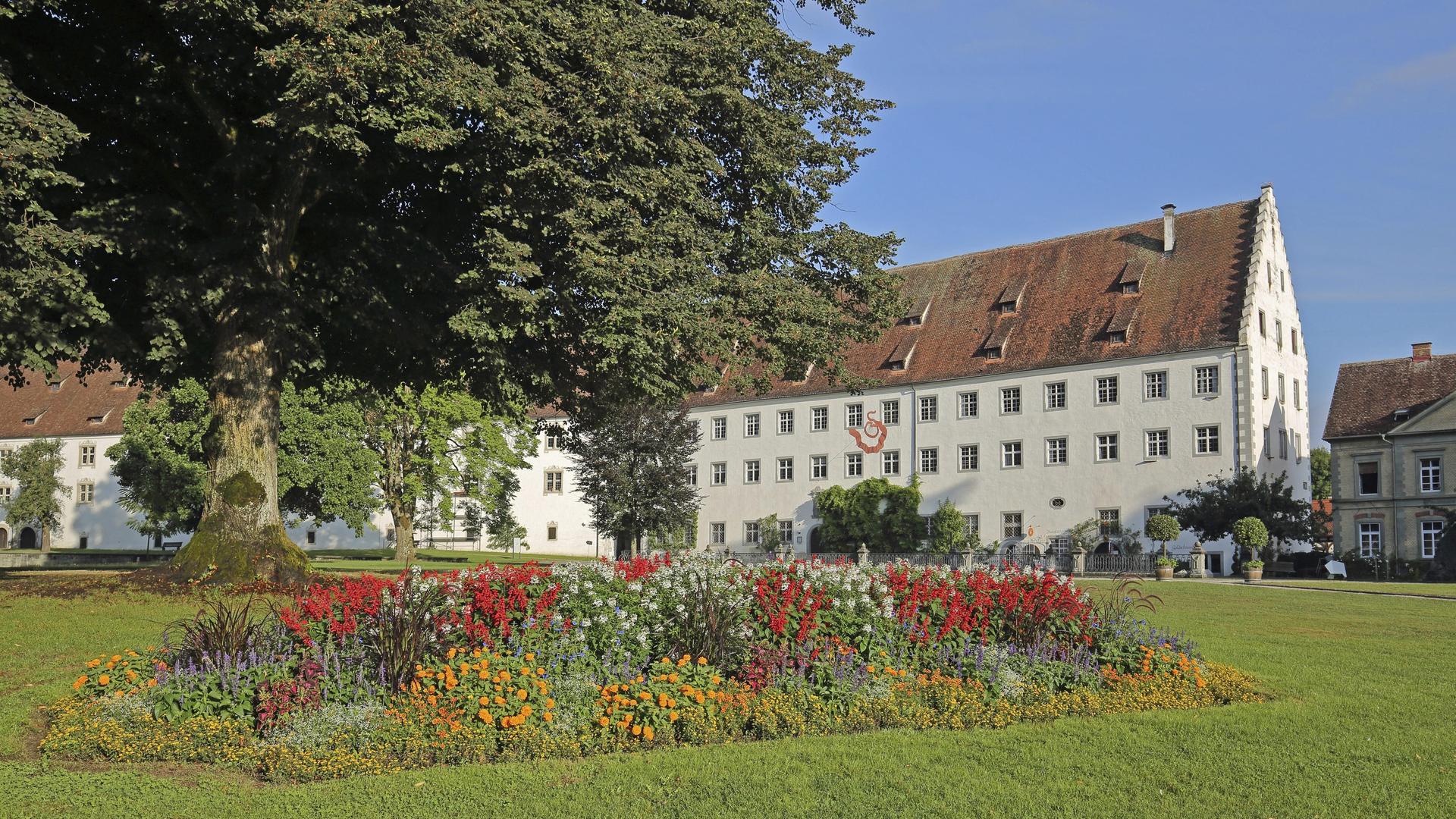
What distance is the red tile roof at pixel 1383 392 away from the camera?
56438 mm

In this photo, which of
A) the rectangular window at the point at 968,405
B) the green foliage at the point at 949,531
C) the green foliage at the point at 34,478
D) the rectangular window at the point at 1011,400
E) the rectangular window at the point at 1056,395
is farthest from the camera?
the green foliage at the point at 34,478

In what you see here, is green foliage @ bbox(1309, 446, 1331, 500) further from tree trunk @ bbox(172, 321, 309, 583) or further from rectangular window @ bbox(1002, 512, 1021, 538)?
tree trunk @ bbox(172, 321, 309, 583)

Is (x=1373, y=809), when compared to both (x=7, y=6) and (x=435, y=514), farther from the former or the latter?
(x=435, y=514)

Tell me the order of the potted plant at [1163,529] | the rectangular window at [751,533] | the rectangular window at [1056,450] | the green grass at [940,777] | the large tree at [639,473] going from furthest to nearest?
the rectangular window at [751,533]
the rectangular window at [1056,450]
the large tree at [639,473]
the potted plant at [1163,529]
the green grass at [940,777]

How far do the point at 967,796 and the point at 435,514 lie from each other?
214ft

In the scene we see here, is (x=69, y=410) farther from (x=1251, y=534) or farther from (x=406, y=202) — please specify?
(x=1251, y=534)

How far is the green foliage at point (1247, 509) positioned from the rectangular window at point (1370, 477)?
7.76m

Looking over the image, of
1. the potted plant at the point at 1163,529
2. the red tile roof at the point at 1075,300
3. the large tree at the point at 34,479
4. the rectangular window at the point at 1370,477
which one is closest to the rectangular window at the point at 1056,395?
the red tile roof at the point at 1075,300

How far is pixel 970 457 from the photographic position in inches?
2351

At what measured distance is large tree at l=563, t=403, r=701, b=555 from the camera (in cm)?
5228

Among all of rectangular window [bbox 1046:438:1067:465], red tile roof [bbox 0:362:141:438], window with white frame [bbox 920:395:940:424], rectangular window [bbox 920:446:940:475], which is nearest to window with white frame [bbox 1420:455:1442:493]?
rectangular window [bbox 1046:438:1067:465]

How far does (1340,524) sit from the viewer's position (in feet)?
188

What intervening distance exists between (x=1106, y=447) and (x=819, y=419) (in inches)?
622

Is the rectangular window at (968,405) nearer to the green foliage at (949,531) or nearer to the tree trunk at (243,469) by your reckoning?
the green foliage at (949,531)
